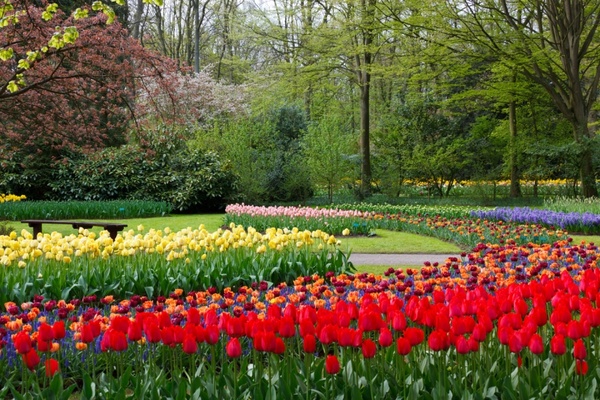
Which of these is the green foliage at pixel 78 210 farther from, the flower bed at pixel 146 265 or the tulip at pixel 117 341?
the tulip at pixel 117 341

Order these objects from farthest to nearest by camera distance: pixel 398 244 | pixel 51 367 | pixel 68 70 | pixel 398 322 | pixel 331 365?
pixel 68 70 < pixel 398 244 < pixel 398 322 < pixel 51 367 < pixel 331 365

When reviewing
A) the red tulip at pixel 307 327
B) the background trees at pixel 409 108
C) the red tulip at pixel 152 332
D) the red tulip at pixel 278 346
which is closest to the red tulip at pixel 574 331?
the red tulip at pixel 307 327

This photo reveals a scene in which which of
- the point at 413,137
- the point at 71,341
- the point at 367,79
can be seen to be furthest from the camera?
the point at 413,137

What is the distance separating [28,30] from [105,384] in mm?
9203

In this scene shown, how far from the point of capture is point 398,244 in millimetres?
11023

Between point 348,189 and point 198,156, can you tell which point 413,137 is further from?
point 198,156

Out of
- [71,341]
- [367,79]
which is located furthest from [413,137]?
[71,341]

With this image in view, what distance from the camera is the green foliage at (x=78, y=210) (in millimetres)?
17109

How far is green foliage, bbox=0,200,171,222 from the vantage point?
17.1 m

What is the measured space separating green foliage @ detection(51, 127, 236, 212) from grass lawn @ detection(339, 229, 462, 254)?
27.7ft

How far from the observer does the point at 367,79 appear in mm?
22359

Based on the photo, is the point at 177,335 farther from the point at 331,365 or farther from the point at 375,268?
the point at 375,268

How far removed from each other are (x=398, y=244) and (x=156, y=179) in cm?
1176

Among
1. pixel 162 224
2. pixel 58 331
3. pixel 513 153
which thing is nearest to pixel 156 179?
pixel 162 224
